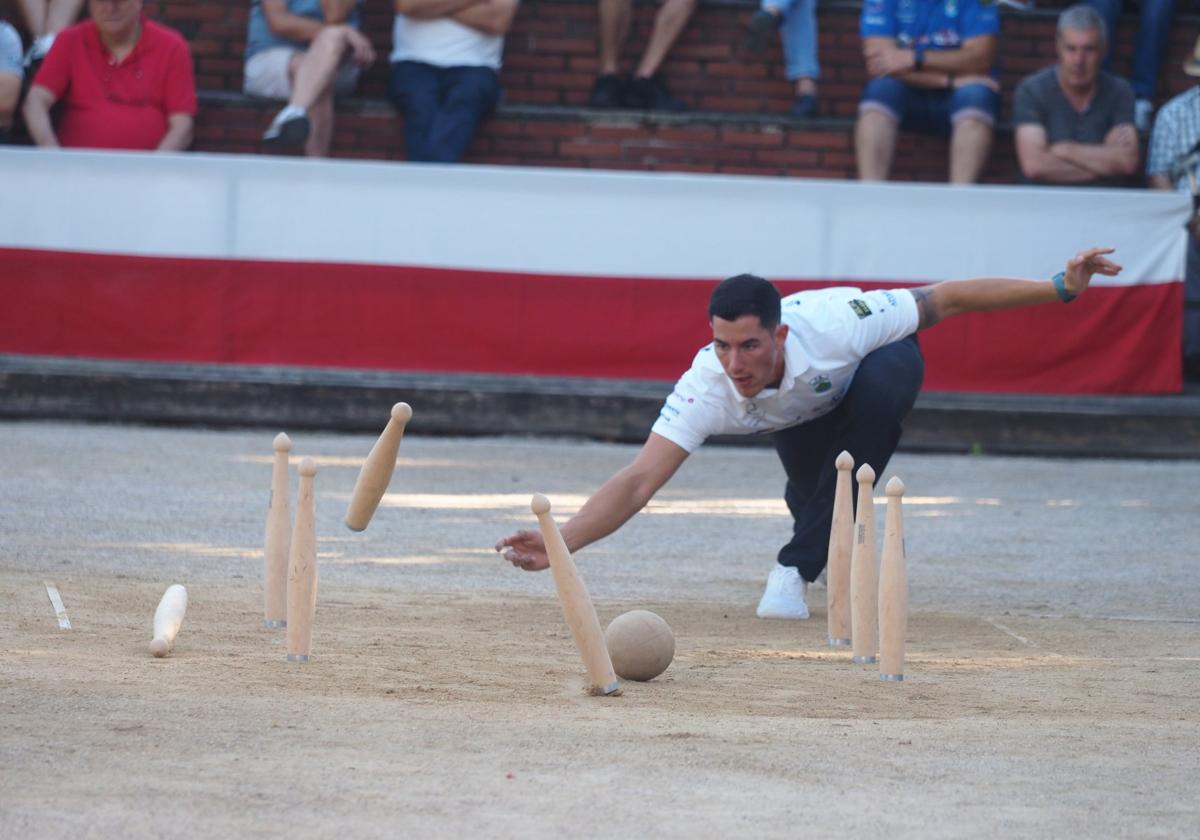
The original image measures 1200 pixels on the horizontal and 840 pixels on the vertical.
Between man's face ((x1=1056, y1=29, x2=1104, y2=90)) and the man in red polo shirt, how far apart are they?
6284 mm

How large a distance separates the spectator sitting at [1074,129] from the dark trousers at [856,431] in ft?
19.1

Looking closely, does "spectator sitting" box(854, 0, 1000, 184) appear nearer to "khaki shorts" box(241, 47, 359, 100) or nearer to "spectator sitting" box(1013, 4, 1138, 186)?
"spectator sitting" box(1013, 4, 1138, 186)

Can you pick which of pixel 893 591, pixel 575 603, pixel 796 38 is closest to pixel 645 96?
pixel 796 38

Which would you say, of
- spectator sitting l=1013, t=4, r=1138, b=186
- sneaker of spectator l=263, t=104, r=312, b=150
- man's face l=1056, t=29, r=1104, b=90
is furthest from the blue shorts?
sneaker of spectator l=263, t=104, r=312, b=150

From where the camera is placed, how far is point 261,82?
1340cm

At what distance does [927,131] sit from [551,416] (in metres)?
3.87

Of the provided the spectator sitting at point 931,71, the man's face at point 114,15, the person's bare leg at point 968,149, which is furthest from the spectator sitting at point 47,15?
the person's bare leg at point 968,149

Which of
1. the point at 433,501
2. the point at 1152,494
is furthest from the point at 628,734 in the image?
the point at 1152,494

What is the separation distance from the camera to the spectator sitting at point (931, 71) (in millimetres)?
12836

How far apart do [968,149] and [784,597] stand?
6.71 meters

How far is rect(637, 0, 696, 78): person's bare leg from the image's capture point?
13930 millimetres

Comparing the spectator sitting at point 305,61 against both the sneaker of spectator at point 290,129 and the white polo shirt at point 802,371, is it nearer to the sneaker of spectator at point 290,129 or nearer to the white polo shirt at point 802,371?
the sneaker of spectator at point 290,129

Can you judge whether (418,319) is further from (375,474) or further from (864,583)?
(864,583)

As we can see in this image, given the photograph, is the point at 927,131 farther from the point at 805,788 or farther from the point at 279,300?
the point at 805,788
